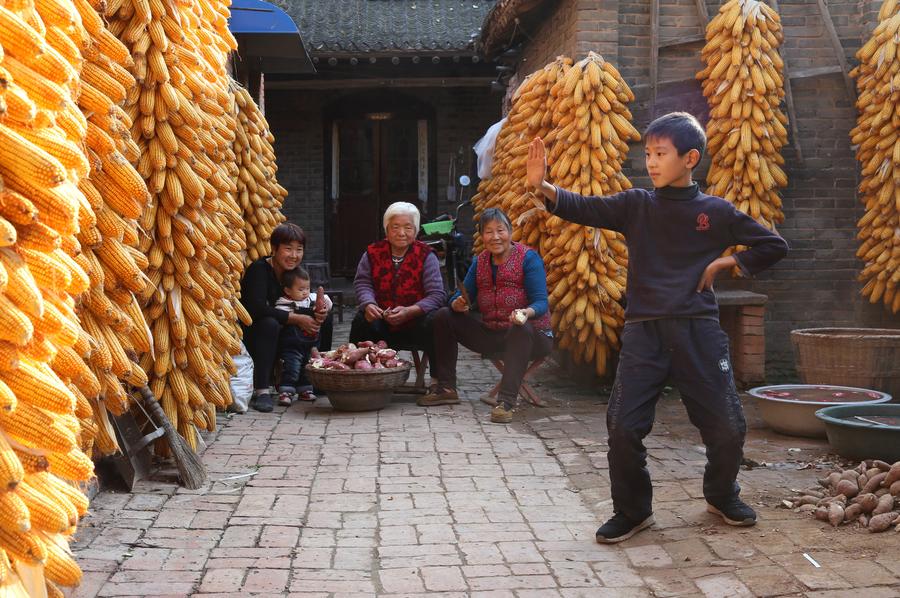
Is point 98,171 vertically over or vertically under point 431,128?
under

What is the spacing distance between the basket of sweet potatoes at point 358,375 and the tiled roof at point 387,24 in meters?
7.45

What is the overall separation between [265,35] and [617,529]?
656cm

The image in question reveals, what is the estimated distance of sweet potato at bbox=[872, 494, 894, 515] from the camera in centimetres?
434

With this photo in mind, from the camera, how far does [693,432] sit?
6641mm

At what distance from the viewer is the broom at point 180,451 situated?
16.9ft

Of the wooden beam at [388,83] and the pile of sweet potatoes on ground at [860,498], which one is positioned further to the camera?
the wooden beam at [388,83]

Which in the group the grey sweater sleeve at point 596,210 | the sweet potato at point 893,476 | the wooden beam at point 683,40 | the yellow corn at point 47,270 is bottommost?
the sweet potato at point 893,476

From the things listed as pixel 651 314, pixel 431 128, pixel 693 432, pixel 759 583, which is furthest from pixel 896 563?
pixel 431 128

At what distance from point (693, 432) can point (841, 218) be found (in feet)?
10.1

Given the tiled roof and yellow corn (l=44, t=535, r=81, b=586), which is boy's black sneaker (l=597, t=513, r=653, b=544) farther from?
the tiled roof

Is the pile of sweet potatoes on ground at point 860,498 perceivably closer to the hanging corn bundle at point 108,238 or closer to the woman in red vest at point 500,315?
the woman in red vest at point 500,315

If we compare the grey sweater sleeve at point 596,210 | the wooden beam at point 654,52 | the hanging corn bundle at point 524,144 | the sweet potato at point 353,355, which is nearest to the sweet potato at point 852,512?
the grey sweater sleeve at point 596,210

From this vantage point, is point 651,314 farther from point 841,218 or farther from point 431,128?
point 431,128

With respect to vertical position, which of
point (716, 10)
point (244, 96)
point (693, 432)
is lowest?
point (693, 432)
